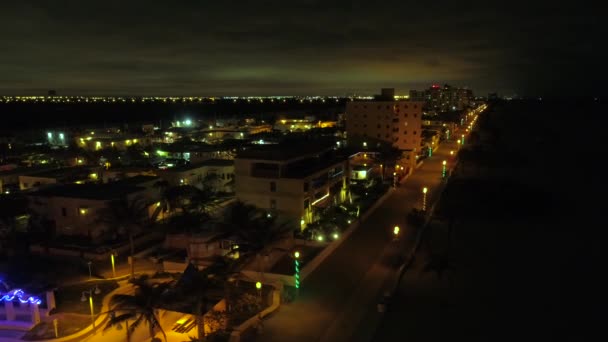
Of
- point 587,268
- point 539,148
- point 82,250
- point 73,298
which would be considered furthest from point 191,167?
point 539,148

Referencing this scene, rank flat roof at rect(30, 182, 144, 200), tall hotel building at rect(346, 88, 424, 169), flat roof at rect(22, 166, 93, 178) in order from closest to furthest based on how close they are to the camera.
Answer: flat roof at rect(30, 182, 144, 200), flat roof at rect(22, 166, 93, 178), tall hotel building at rect(346, 88, 424, 169)

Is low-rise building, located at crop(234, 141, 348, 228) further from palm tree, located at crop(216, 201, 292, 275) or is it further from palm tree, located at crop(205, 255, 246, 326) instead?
palm tree, located at crop(205, 255, 246, 326)

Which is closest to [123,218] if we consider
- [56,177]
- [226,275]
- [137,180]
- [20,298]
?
[20,298]

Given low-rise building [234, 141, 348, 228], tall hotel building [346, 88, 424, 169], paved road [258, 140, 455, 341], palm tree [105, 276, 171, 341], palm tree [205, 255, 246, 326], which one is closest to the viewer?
Result: palm tree [105, 276, 171, 341]

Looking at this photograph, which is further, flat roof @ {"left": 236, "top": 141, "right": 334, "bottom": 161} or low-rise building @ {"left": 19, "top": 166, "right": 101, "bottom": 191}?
low-rise building @ {"left": 19, "top": 166, "right": 101, "bottom": 191}

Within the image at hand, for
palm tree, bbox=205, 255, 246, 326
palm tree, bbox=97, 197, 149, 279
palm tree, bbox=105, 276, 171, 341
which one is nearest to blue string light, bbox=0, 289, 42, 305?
palm tree, bbox=97, 197, 149, 279

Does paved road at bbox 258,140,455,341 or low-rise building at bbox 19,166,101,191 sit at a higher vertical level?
low-rise building at bbox 19,166,101,191

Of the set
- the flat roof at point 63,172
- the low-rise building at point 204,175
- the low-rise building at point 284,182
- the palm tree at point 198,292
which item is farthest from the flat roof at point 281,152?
the flat roof at point 63,172
